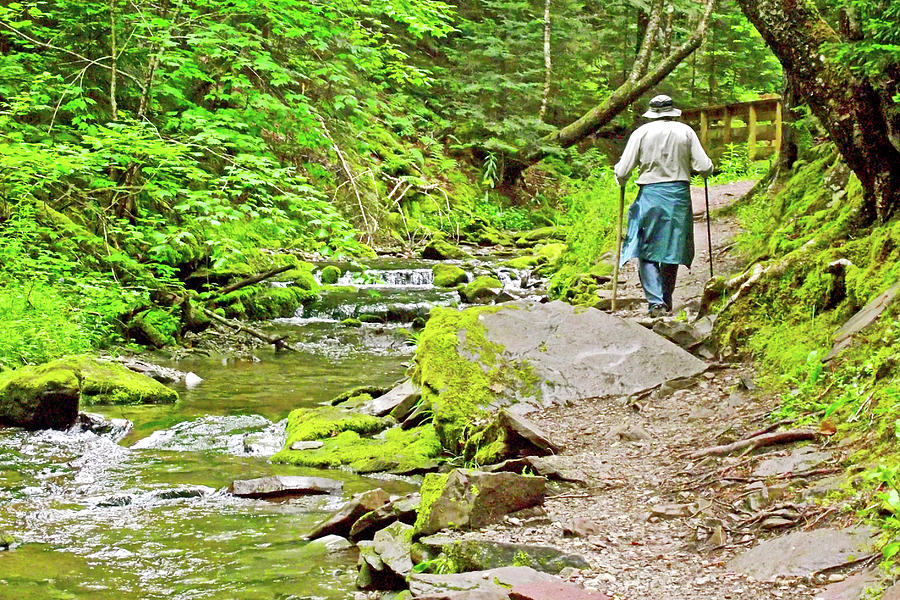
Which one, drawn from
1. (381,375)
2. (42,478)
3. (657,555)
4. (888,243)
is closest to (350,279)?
(381,375)

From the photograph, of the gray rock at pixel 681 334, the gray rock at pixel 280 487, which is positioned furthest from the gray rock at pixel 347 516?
the gray rock at pixel 681 334

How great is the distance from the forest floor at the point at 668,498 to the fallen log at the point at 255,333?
21.4 feet

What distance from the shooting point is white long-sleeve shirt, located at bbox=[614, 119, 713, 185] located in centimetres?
823

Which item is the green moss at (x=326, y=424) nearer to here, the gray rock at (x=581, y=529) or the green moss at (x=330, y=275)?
the gray rock at (x=581, y=529)

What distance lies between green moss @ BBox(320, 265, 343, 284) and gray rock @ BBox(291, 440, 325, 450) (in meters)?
9.63

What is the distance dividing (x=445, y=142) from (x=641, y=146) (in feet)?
65.9

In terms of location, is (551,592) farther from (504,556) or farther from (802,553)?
(802,553)

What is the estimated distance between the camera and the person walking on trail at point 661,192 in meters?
8.24

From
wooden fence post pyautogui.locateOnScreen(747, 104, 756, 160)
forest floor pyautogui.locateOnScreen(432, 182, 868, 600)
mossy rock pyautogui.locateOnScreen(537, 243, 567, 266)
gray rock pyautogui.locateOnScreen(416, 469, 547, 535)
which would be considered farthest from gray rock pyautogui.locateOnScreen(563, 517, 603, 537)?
wooden fence post pyautogui.locateOnScreen(747, 104, 756, 160)

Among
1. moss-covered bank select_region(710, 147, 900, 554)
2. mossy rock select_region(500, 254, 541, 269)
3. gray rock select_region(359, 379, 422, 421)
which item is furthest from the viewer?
mossy rock select_region(500, 254, 541, 269)

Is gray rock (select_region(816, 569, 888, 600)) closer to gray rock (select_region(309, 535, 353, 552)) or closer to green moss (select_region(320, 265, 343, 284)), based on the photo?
gray rock (select_region(309, 535, 353, 552))

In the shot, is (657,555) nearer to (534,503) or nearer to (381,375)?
(534,503)

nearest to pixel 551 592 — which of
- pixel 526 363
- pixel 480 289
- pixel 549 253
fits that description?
pixel 526 363

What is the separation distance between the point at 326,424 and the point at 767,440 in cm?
409
